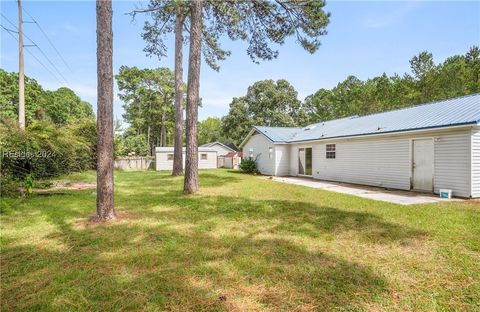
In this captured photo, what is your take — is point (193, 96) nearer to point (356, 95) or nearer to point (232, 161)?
point (232, 161)

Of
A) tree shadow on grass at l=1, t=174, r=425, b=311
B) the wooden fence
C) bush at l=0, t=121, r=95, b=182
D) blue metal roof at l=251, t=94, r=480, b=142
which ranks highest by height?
blue metal roof at l=251, t=94, r=480, b=142

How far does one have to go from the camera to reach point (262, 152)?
64.8 feet

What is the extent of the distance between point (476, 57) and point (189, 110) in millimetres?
28374

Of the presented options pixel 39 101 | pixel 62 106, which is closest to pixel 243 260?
pixel 39 101

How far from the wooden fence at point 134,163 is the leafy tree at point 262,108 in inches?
560

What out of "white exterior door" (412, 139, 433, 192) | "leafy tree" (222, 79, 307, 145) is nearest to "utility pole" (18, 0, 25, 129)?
"white exterior door" (412, 139, 433, 192)

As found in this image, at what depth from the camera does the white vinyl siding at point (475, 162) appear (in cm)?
795

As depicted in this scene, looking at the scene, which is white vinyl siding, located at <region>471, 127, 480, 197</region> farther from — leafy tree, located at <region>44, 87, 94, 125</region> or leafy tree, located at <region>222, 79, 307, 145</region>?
leafy tree, located at <region>44, 87, 94, 125</region>

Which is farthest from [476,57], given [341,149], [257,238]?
[257,238]

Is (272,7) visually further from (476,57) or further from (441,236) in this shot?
(476,57)

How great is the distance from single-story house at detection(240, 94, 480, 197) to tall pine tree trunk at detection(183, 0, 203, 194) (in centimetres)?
773

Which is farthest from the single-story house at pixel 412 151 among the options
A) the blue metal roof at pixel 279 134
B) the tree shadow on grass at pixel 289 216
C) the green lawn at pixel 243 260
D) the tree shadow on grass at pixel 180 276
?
the tree shadow on grass at pixel 180 276

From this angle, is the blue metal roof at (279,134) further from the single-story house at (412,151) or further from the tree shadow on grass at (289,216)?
the tree shadow on grass at (289,216)

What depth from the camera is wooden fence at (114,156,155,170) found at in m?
25.5
